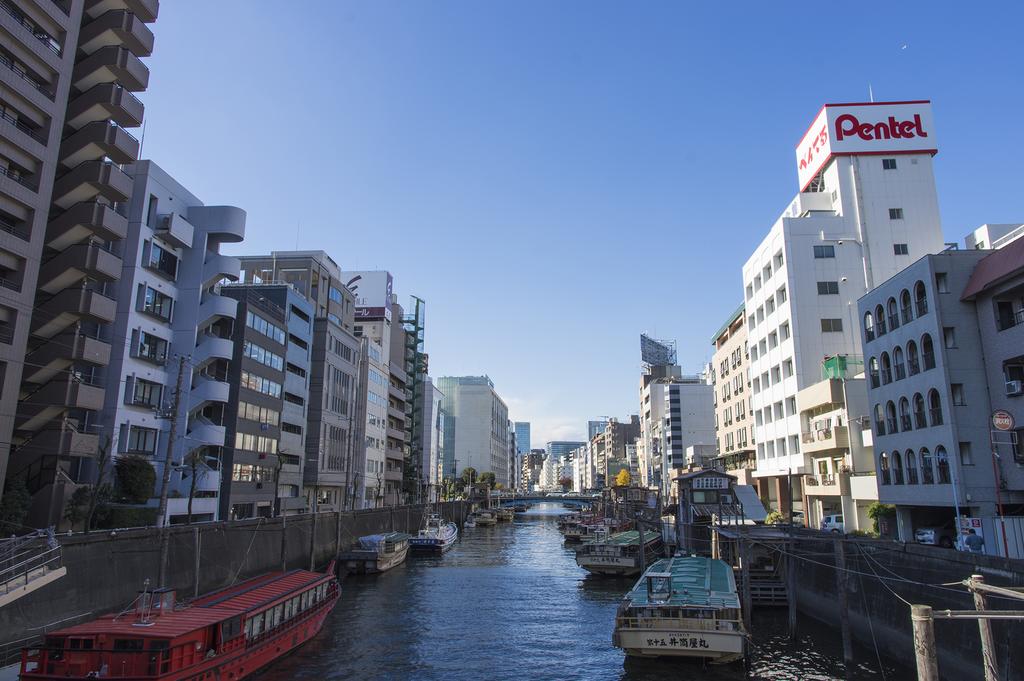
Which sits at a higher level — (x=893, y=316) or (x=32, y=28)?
(x=32, y=28)

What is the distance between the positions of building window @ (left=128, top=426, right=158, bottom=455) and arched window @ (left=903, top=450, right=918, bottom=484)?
5694 cm

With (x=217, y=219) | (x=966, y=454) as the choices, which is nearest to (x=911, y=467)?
(x=966, y=454)

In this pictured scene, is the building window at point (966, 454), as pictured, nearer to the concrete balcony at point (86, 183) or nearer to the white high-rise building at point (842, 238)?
the white high-rise building at point (842, 238)

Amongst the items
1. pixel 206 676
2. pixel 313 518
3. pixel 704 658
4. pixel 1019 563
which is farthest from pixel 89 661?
pixel 313 518

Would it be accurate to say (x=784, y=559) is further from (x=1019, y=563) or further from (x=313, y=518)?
(x=313, y=518)

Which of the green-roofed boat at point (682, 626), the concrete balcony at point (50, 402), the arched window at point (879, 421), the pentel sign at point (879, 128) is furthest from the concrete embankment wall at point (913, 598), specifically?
the pentel sign at point (879, 128)

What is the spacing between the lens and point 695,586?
34.2m

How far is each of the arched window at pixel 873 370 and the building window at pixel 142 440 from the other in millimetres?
57119

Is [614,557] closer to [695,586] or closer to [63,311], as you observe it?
[695,586]

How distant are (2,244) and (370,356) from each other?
71693 millimetres

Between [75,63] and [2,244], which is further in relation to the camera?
[75,63]

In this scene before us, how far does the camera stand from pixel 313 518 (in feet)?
200

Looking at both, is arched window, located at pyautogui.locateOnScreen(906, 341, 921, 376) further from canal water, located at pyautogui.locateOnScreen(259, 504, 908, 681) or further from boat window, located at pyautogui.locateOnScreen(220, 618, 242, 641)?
boat window, located at pyautogui.locateOnScreen(220, 618, 242, 641)

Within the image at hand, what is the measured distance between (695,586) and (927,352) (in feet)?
73.9
